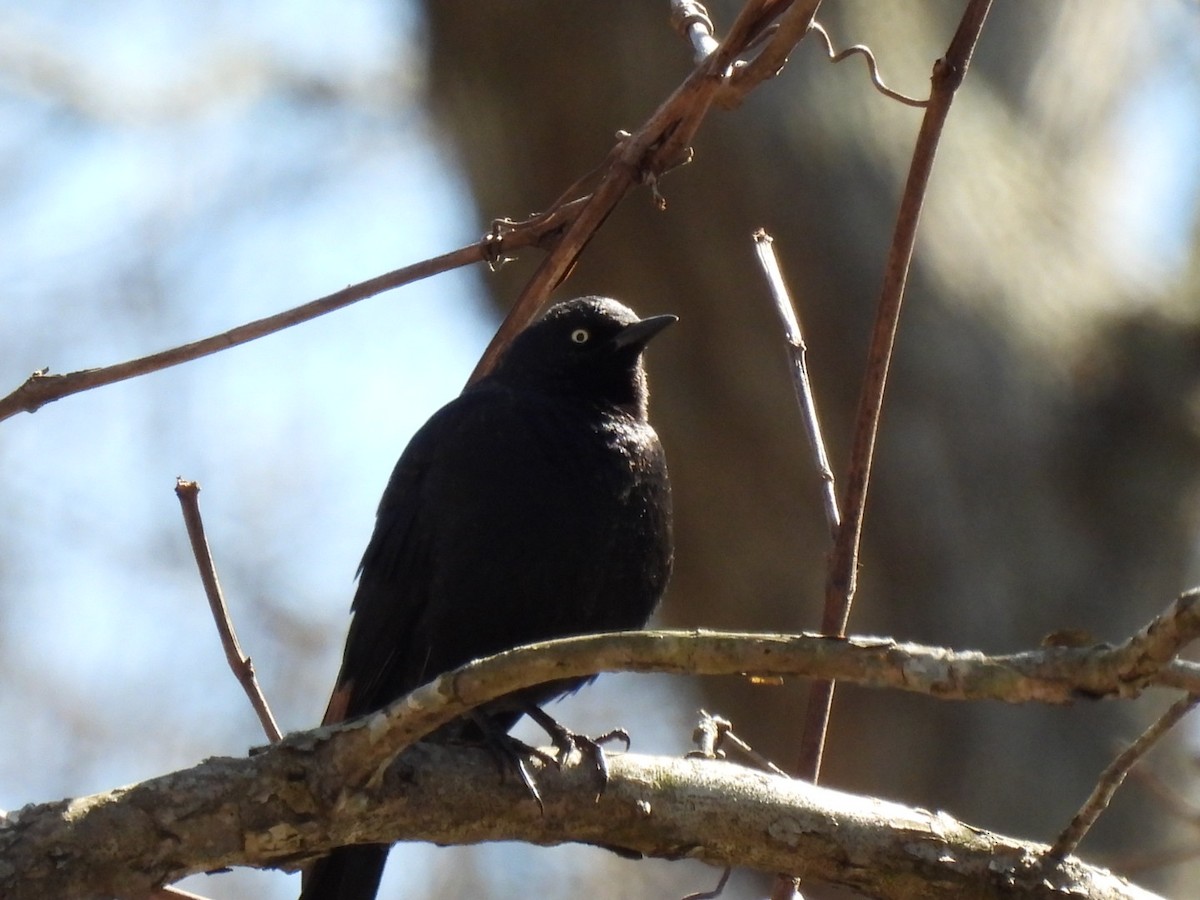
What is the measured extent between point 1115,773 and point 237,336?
4.51ft

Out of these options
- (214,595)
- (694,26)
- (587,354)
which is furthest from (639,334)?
(214,595)

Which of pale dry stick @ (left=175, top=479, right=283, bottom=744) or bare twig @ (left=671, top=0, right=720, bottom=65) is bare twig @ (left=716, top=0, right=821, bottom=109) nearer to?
bare twig @ (left=671, top=0, right=720, bottom=65)

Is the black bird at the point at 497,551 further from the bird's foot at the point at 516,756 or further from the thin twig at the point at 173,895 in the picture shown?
the thin twig at the point at 173,895

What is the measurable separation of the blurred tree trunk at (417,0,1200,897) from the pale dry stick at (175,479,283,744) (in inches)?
108

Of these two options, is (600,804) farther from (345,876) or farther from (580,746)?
(345,876)

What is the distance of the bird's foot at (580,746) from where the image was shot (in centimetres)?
221

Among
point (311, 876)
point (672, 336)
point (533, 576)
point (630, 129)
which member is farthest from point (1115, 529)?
point (311, 876)

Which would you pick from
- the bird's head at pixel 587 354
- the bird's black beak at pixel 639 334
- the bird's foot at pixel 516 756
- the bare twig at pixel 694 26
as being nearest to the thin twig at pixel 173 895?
the bird's foot at pixel 516 756

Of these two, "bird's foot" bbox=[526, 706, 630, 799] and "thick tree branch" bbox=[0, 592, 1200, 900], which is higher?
"bird's foot" bbox=[526, 706, 630, 799]

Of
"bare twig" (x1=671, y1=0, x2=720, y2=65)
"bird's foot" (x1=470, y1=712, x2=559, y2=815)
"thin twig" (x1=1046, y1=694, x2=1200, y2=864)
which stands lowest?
"thin twig" (x1=1046, y1=694, x2=1200, y2=864)

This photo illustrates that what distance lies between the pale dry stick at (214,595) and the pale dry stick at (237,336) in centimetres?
23

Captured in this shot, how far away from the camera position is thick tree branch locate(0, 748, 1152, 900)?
6.03ft

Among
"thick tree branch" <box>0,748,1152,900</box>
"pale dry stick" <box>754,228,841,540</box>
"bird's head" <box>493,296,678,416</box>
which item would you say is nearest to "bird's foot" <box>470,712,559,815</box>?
"thick tree branch" <box>0,748,1152,900</box>

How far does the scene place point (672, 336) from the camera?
523cm
